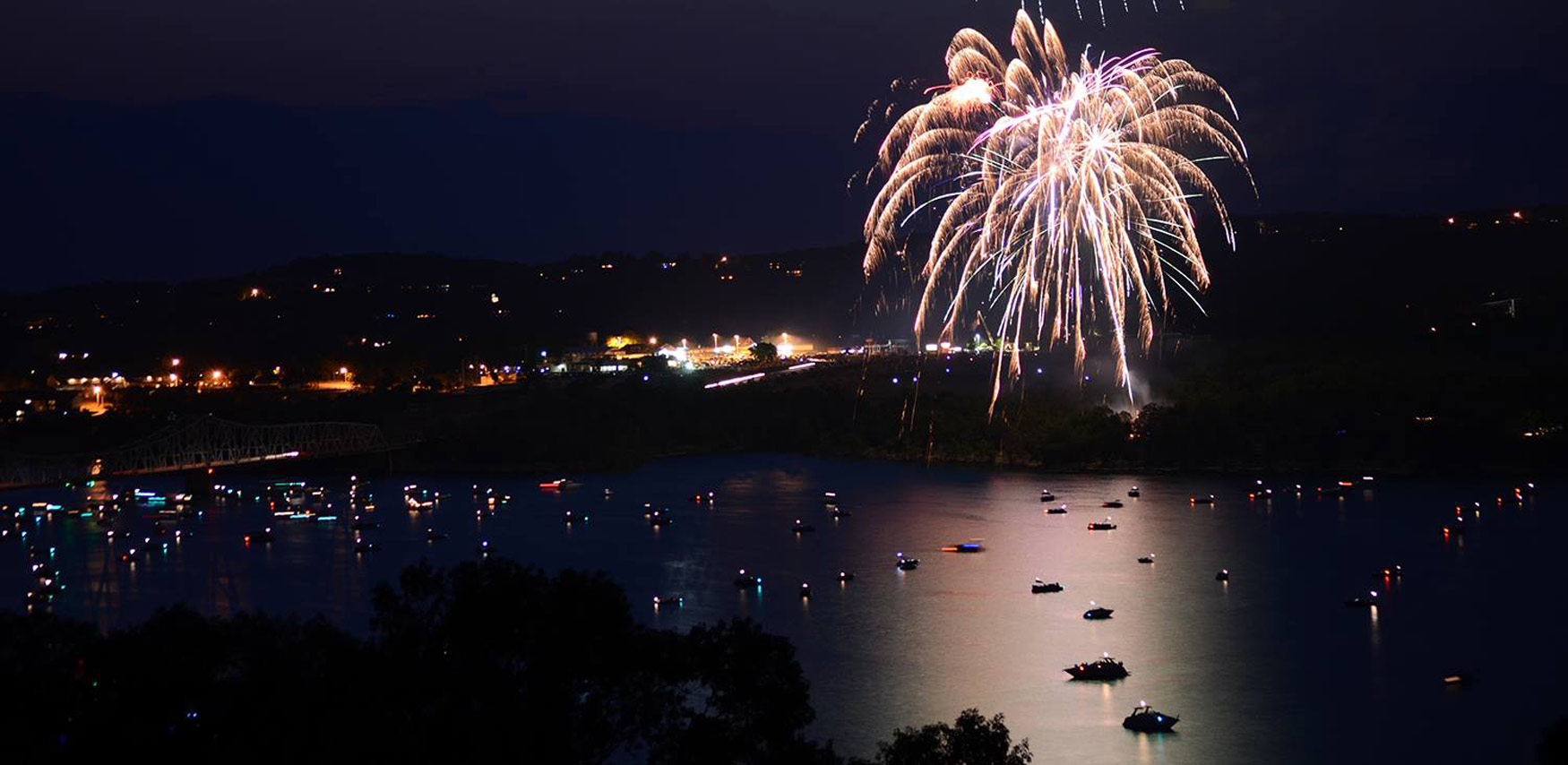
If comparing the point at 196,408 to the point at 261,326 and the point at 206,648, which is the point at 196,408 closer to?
the point at 261,326

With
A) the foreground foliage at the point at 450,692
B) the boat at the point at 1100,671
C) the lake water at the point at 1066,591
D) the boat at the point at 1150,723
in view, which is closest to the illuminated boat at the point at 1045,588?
the lake water at the point at 1066,591

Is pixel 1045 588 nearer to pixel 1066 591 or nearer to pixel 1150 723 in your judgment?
pixel 1066 591

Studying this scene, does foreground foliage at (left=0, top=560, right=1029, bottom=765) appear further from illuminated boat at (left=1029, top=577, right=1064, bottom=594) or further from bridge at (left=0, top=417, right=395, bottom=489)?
bridge at (left=0, top=417, right=395, bottom=489)

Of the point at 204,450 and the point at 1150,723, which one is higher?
the point at 204,450

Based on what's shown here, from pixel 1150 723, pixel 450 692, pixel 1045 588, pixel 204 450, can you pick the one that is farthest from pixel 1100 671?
pixel 204 450

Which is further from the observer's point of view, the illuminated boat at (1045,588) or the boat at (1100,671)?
the illuminated boat at (1045,588)

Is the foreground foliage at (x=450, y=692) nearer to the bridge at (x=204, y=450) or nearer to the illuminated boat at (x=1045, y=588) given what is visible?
the illuminated boat at (x=1045, y=588)
